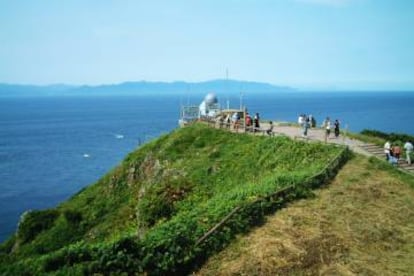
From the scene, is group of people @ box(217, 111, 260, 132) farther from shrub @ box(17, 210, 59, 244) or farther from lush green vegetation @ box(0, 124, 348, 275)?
shrub @ box(17, 210, 59, 244)

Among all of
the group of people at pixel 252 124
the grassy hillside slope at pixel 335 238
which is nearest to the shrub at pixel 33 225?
the group of people at pixel 252 124

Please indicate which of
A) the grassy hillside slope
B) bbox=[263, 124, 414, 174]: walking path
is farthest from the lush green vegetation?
bbox=[263, 124, 414, 174]: walking path

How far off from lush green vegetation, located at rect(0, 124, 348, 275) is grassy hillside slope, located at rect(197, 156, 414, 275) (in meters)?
0.93

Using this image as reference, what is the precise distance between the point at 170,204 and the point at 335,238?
1175cm

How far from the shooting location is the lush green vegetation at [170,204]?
1461cm

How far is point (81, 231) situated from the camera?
112ft

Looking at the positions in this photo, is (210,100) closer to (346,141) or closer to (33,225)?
(346,141)

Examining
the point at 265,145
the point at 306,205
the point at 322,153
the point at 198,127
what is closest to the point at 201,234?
the point at 306,205

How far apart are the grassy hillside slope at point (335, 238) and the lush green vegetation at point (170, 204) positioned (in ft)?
3.06

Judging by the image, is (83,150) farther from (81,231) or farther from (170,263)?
(170,263)

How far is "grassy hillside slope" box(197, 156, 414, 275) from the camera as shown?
15.8 metres

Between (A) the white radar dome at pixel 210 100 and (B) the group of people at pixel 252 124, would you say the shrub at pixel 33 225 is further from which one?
(A) the white radar dome at pixel 210 100

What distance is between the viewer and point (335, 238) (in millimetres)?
18203

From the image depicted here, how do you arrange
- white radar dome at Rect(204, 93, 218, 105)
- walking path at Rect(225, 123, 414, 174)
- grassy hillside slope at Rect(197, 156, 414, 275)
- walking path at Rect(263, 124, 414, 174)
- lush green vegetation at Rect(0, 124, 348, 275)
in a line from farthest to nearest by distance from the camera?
white radar dome at Rect(204, 93, 218, 105), walking path at Rect(225, 123, 414, 174), walking path at Rect(263, 124, 414, 174), grassy hillside slope at Rect(197, 156, 414, 275), lush green vegetation at Rect(0, 124, 348, 275)
